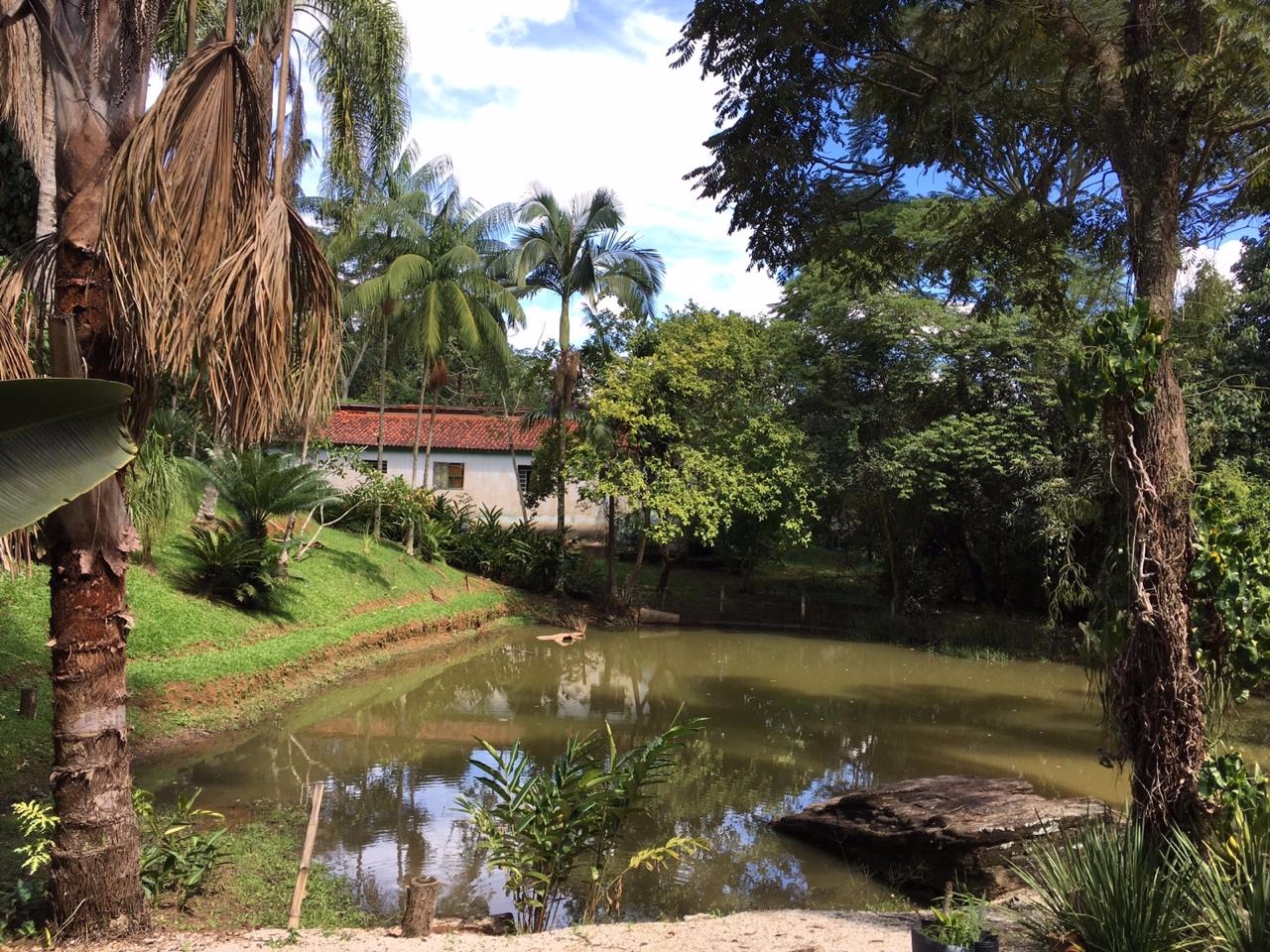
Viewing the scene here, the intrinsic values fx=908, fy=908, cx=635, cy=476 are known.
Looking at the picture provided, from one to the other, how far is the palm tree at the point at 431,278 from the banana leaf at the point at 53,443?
59.2 ft

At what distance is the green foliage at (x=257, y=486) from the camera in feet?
47.4

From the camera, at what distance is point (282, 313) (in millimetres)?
4156

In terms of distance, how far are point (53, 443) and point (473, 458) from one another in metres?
27.2

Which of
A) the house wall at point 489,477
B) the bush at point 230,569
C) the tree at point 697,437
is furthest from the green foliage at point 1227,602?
the house wall at point 489,477

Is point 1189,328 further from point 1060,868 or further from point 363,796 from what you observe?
point 363,796

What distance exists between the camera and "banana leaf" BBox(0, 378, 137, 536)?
144 cm

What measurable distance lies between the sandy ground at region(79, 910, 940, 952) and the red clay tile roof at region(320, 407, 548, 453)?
2284cm

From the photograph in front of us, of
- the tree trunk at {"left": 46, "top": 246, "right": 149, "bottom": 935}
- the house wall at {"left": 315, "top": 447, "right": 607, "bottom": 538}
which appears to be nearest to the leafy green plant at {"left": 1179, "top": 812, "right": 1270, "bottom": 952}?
the tree trunk at {"left": 46, "top": 246, "right": 149, "bottom": 935}

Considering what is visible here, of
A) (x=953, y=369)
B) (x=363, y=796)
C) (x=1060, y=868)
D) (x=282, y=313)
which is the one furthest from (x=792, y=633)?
(x=282, y=313)

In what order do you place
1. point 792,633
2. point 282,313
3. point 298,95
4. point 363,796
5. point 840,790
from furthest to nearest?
point 792,633 < point 840,790 < point 363,796 < point 298,95 < point 282,313

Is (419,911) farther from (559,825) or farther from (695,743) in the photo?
(695,743)

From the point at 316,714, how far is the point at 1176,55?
10526mm

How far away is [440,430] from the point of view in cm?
2892

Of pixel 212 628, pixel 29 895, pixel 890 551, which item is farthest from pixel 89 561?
pixel 890 551
